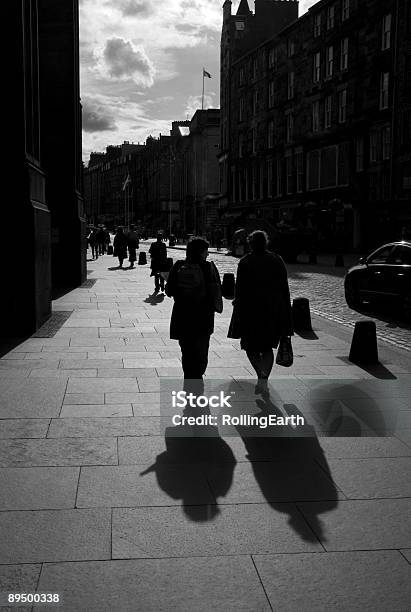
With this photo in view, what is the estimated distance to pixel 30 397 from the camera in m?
6.93

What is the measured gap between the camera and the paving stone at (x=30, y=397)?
634 centimetres

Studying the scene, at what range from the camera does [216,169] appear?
95125mm

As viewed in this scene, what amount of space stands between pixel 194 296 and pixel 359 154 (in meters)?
40.6

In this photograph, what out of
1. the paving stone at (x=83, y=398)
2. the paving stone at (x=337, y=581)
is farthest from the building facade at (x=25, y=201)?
the paving stone at (x=337, y=581)

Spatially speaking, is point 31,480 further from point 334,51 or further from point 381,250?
point 334,51

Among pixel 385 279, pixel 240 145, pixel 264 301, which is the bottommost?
pixel 385 279

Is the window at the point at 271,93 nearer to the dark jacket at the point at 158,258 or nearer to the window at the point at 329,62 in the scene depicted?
the window at the point at 329,62

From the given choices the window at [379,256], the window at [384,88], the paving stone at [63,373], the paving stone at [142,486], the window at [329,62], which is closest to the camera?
the paving stone at [142,486]

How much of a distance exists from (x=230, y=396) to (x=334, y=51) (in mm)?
45365

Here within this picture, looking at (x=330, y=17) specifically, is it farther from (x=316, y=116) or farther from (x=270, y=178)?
(x=270, y=178)

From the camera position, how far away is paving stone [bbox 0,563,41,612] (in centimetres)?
311

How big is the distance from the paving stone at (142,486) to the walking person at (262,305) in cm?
250

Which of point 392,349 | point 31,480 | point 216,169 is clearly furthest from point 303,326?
point 216,169

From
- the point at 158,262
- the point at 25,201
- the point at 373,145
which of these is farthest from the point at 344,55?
the point at 25,201
